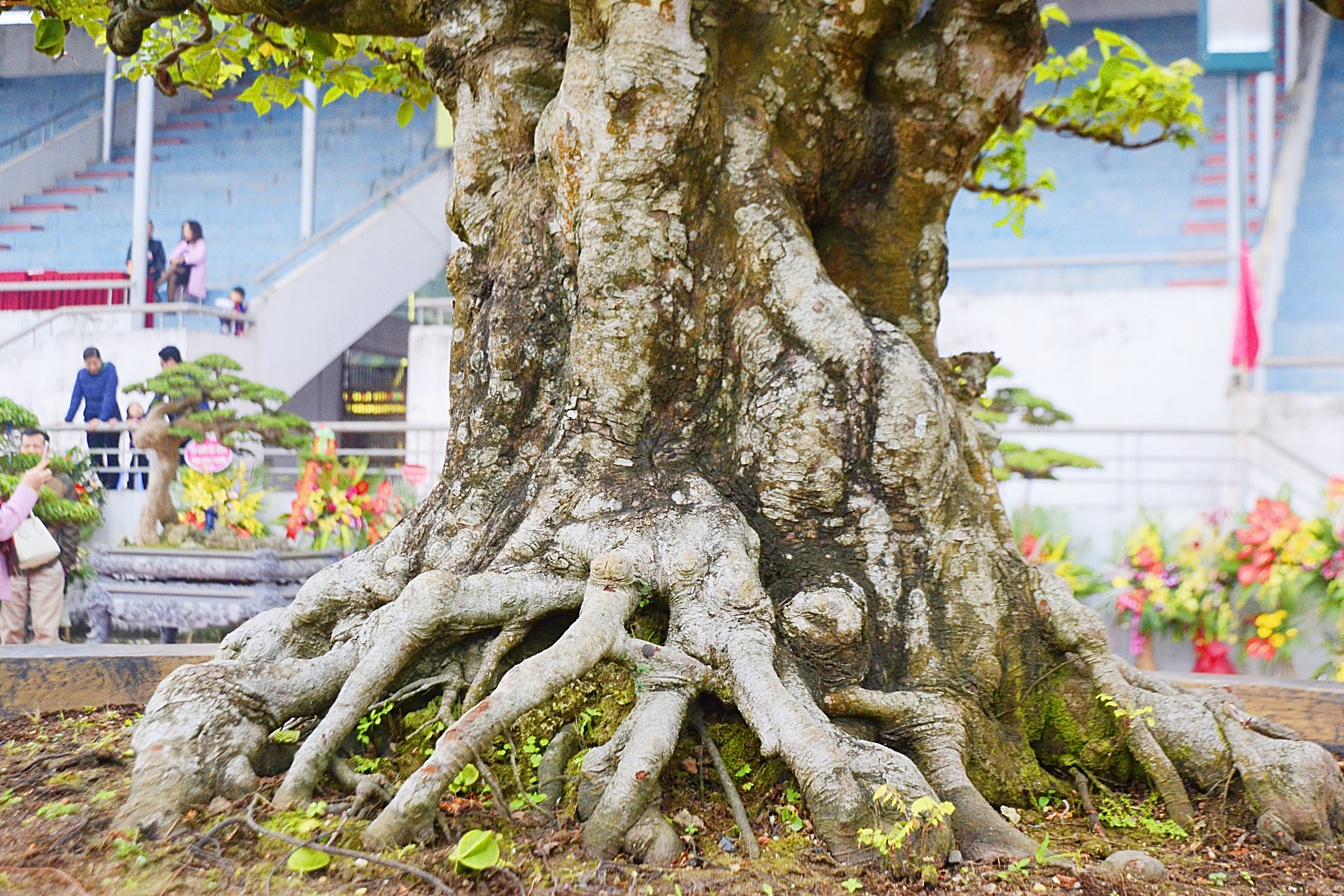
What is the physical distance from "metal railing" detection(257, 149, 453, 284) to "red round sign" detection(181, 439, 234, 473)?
13.8 ft

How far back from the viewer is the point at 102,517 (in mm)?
8164

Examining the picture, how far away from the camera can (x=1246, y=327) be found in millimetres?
8609

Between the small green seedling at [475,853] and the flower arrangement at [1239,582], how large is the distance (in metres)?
4.96

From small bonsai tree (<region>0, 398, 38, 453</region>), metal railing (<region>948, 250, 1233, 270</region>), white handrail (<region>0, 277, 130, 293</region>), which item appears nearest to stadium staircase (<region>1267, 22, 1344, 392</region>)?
metal railing (<region>948, 250, 1233, 270</region>)

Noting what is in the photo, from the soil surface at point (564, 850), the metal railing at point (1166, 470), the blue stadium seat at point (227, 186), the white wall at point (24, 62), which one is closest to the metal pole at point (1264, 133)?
the metal railing at point (1166, 470)

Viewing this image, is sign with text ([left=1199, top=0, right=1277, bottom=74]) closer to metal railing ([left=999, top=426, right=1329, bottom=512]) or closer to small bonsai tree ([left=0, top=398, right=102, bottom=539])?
metal railing ([left=999, top=426, right=1329, bottom=512])

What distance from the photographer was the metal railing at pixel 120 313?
32.2 ft

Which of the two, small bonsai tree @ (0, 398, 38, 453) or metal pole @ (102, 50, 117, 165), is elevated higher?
metal pole @ (102, 50, 117, 165)

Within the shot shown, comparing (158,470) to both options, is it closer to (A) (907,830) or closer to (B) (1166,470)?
(A) (907,830)

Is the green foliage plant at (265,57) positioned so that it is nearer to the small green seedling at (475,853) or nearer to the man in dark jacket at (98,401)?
the small green seedling at (475,853)

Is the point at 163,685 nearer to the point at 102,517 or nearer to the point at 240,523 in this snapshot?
the point at 240,523

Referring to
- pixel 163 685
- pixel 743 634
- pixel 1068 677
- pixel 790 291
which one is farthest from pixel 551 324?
pixel 1068 677

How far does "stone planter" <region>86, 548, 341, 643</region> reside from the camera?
21.7 feet

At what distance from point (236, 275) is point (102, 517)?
6718 mm
